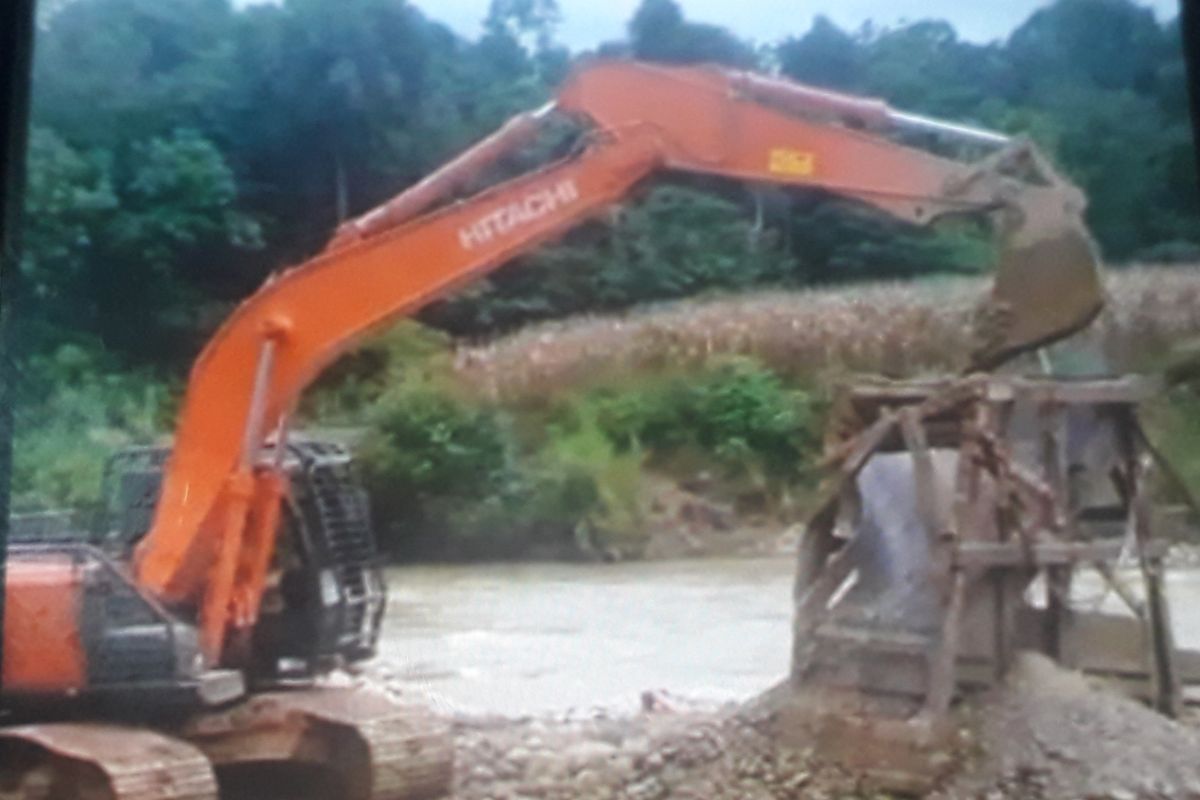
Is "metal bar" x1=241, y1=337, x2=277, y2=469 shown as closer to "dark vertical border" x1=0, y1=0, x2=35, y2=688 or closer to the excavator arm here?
the excavator arm

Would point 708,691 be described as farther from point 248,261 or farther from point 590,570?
point 248,261

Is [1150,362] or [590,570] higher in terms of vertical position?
[1150,362]

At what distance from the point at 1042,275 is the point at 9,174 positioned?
0.98m

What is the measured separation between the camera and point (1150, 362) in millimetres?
2463

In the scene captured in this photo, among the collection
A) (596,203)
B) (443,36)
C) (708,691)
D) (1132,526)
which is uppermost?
(443,36)

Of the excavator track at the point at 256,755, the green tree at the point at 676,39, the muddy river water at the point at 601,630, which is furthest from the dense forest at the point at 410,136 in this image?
the excavator track at the point at 256,755

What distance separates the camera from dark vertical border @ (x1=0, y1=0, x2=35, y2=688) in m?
2.37

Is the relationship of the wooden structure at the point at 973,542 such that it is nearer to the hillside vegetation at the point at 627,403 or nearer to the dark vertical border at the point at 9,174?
the hillside vegetation at the point at 627,403

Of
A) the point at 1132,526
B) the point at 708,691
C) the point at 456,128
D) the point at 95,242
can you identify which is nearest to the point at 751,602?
the point at 708,691

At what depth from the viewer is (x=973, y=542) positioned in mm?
2500

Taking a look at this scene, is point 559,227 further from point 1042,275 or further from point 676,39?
point 1042,275

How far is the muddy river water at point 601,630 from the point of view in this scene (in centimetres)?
250

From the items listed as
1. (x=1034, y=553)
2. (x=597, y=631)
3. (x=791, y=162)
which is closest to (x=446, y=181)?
(x=791, y=162)

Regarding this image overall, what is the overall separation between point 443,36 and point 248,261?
11.3 inches
